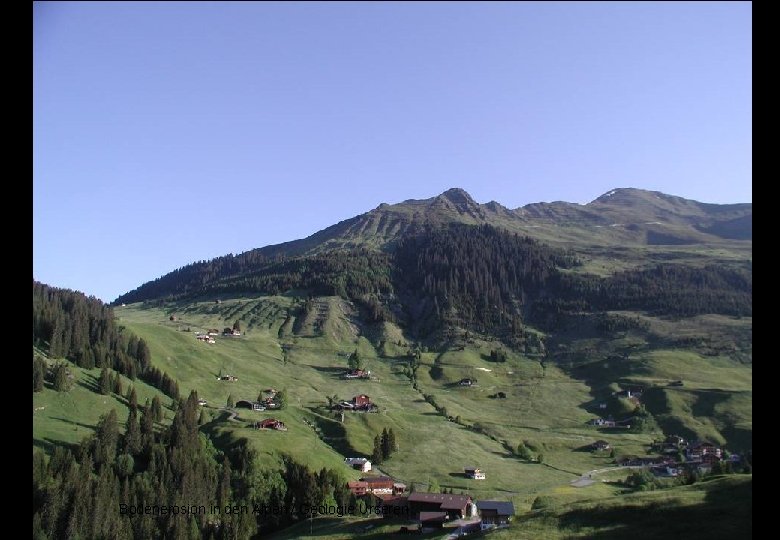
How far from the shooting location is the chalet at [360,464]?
110m

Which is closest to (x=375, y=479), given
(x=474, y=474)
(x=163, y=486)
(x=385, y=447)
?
(x=474, y=474)

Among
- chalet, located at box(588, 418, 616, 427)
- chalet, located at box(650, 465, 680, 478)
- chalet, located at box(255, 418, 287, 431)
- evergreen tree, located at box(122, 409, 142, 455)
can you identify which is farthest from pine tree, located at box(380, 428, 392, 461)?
chalet, located at box(588, 418, 616, 427)

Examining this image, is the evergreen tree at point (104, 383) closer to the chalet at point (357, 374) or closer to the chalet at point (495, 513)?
the chalet at point (357, 374)

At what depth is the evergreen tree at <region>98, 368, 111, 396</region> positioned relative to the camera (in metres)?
124

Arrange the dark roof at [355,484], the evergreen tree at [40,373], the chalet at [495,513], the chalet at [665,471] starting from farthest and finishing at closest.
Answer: the chalet at [665,471] → the evergreen tree at [40,373] → the dark roof at [355,484] → the chalet at [495,513]

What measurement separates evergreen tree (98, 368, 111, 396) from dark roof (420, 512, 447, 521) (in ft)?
269

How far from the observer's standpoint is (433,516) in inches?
2675

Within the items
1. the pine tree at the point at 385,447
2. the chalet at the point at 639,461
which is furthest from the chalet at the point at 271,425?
the chalet at the point at 639,461

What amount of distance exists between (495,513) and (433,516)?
6742mm

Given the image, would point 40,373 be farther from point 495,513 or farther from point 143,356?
point 495,513

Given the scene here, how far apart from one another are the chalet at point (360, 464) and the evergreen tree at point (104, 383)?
167 ft

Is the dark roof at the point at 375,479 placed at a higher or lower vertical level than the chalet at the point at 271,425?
lower

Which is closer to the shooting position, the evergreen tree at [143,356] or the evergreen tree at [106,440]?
the evergreen tree at [106,440]
